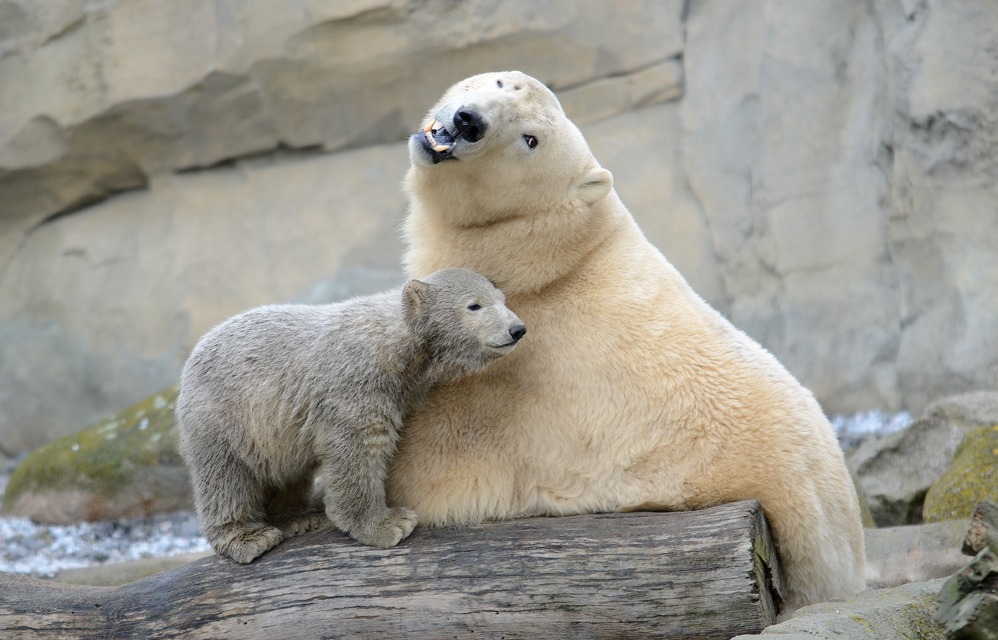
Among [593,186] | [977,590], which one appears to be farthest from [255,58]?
[977,590]

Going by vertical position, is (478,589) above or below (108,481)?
above

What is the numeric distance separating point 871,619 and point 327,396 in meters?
1.93

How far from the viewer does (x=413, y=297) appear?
121 inches

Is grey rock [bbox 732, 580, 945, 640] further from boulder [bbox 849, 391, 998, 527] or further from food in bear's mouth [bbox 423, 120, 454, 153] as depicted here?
boulder [bbox 849, 391, 998, 527]

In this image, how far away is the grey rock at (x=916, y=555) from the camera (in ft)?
13.0

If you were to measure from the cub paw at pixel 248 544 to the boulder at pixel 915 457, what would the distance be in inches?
152

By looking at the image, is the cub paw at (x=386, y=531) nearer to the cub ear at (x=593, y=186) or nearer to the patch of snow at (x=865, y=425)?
the cub ear at (x=593, y=186)

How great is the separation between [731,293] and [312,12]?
16.6 ft

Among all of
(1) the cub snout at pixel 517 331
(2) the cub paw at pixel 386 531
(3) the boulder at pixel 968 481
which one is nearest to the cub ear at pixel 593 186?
(1) the cub snout at pixel 517 331

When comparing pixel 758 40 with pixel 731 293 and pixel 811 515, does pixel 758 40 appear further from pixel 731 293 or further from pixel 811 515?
pixel 811 515

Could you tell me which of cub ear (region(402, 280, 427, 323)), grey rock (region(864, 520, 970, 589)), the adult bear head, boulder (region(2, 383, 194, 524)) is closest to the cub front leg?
cub ear (region(402, 280, 427, 323))

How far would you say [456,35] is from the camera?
28.3 feet

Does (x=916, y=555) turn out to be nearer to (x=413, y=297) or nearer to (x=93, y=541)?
(x=413, y=297)

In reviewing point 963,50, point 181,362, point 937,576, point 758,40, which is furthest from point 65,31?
point 937,576
